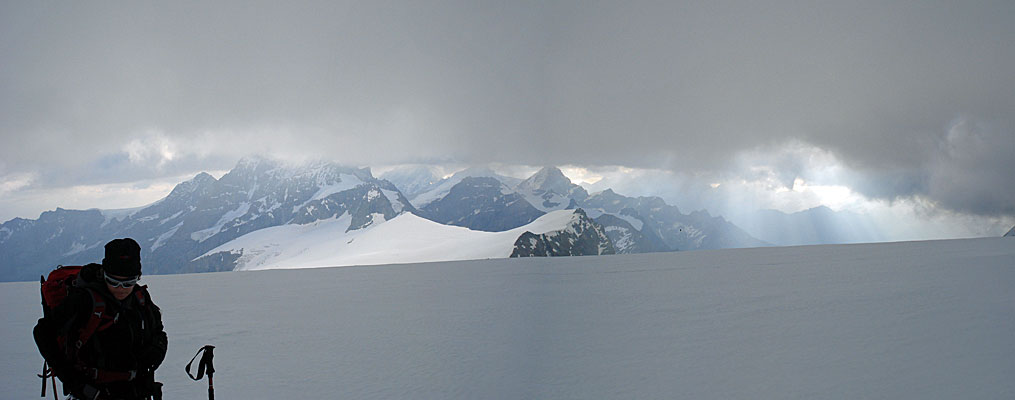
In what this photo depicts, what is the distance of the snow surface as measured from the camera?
14.0 meters

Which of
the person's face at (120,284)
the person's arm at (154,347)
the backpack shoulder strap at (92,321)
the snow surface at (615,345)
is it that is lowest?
the snow surface at (615,345)

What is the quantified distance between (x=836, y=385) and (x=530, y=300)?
2100 cm

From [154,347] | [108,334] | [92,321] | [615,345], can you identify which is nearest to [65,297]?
[92,321]

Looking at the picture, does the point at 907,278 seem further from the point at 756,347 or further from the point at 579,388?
the point at 579,388

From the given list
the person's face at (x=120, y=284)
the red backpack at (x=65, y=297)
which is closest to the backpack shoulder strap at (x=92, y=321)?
the red backpack at (x=65, y=297)

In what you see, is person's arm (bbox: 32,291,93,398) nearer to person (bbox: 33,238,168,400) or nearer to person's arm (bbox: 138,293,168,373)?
person (bbox: 33,238,168,400)

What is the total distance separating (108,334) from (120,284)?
861mm

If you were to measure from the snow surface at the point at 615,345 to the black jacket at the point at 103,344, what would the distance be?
5915 mm

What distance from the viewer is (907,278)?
37.0m

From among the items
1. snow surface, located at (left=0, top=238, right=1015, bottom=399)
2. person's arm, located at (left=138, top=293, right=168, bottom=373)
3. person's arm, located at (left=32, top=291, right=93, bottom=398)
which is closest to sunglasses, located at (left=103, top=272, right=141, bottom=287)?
person's arm, located at (left=32, top=291, right=93, bottom=398)

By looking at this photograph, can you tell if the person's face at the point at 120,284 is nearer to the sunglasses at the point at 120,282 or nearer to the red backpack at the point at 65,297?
the sunglasses at the point at 120,282

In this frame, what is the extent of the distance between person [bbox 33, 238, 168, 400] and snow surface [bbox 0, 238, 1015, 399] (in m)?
5.96

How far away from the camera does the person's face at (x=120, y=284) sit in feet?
26.2

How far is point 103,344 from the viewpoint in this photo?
27.2 feet
